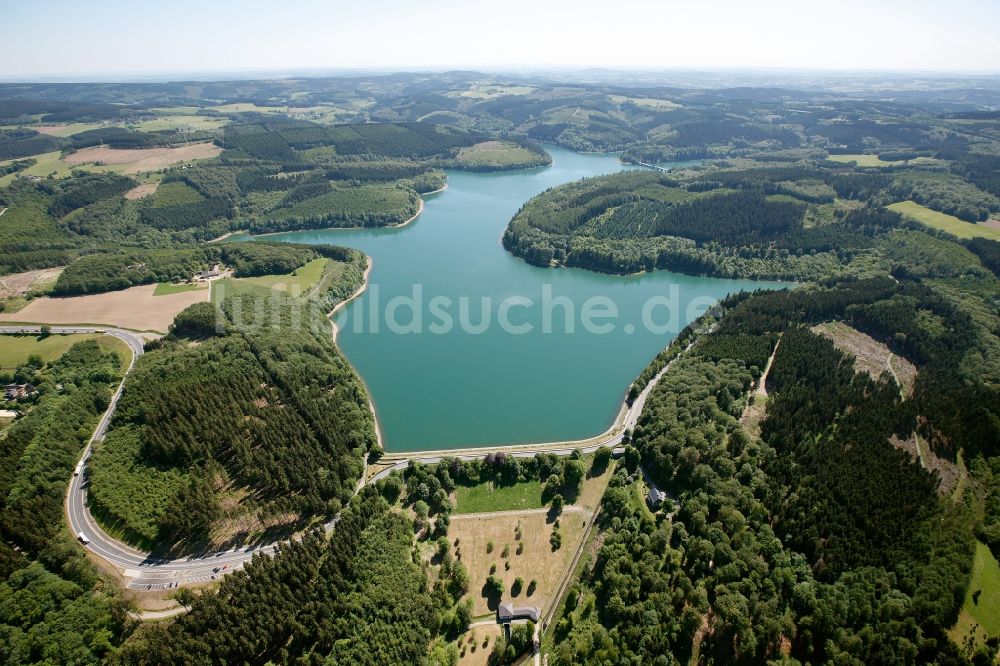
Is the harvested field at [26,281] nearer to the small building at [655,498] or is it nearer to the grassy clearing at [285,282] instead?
the grassy clearing at [285,282]

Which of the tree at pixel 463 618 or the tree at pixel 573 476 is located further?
the tree at pixel 573 476

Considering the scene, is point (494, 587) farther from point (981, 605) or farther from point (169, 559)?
point (981, 605)

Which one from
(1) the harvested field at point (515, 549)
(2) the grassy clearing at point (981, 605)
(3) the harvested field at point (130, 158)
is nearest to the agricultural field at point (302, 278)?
(1) the harvested field at point (515, 549)

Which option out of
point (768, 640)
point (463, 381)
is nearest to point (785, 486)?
point (768, 640)

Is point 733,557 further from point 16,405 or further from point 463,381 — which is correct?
point 16,405

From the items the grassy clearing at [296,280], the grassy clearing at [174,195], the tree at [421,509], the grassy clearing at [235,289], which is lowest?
the tree at [421,509]

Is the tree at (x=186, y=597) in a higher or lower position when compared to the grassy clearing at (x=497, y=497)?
higher

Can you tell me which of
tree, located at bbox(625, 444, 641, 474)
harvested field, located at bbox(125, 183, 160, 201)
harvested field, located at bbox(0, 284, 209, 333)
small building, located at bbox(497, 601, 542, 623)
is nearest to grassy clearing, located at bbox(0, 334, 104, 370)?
harvested field, located at bbox(0, 284, 209, 333)
